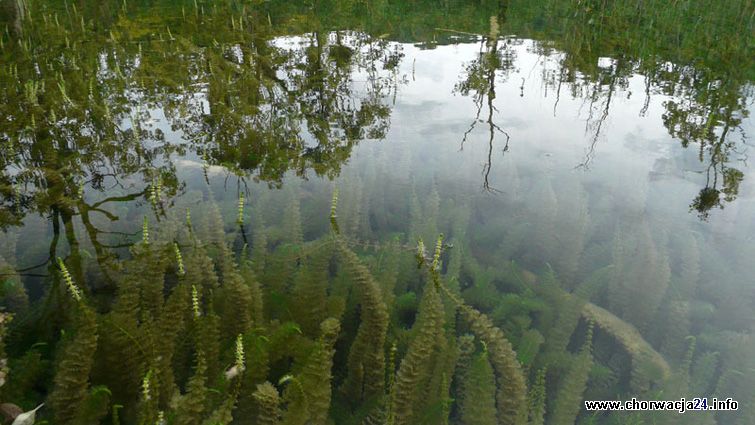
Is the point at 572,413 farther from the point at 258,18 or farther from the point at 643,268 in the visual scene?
the point at 258,18

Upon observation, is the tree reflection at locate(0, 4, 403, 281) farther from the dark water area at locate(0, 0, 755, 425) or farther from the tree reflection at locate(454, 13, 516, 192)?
the tree reflection at locate(454, 13, 516, 192)

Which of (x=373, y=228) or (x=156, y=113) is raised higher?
(x=156, y=113)

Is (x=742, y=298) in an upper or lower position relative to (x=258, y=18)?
lower

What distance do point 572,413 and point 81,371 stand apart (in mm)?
2017

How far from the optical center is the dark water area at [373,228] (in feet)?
7.09

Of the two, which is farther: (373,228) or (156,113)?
(156,113)

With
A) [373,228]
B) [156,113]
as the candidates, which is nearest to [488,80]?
[373,228]

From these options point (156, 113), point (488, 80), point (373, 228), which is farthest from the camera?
point (488, 80)

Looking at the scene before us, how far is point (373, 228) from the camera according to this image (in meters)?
3.95

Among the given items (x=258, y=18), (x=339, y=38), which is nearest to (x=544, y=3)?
(x=339, y=38)

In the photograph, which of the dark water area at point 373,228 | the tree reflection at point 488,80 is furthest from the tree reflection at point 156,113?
the tree reflection at point 488,80

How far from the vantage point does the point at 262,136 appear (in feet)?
16.9

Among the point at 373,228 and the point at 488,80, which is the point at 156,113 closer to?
the point at 373,228

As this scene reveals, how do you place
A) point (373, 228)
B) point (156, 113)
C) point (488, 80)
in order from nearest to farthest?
point (373, 228) < point (156, 113) < point (488, 80)
